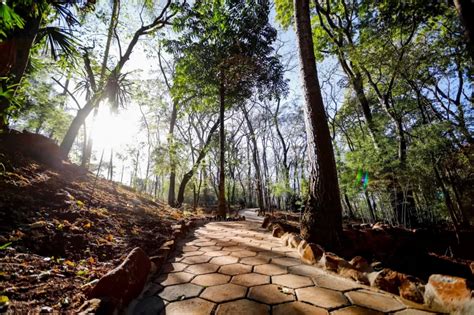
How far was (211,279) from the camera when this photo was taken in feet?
5.57

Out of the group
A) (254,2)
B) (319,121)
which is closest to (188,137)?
(254,2)

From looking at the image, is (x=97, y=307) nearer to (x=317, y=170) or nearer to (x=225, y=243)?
(x=225, y=243)

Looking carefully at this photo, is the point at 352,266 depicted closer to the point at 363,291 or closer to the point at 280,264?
the point at 363,291

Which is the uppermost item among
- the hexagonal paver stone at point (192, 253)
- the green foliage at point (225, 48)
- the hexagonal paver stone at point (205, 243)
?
the green foliage at point (225, 48)

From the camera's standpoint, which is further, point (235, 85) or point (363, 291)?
point (235, 85)

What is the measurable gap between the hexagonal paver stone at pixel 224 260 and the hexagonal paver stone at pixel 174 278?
0.37 meters

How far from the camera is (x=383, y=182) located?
223 inches

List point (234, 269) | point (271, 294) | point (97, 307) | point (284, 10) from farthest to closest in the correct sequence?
point (284, 10) < point (234, 269) < point (271, 294) < point (97, 307)

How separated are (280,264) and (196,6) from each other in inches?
306

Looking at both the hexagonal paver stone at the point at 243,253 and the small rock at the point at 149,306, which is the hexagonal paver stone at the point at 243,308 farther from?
the hexagonal paver stone at the point at 243,253

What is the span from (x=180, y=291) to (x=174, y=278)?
265mm

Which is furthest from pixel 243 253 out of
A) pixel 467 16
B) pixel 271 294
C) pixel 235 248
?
pixel 467 16

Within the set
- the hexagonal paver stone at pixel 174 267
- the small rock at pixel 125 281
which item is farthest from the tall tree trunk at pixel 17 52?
the hexagonal paver stone at pixel 174 267

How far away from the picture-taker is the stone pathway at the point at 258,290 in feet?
4.04
